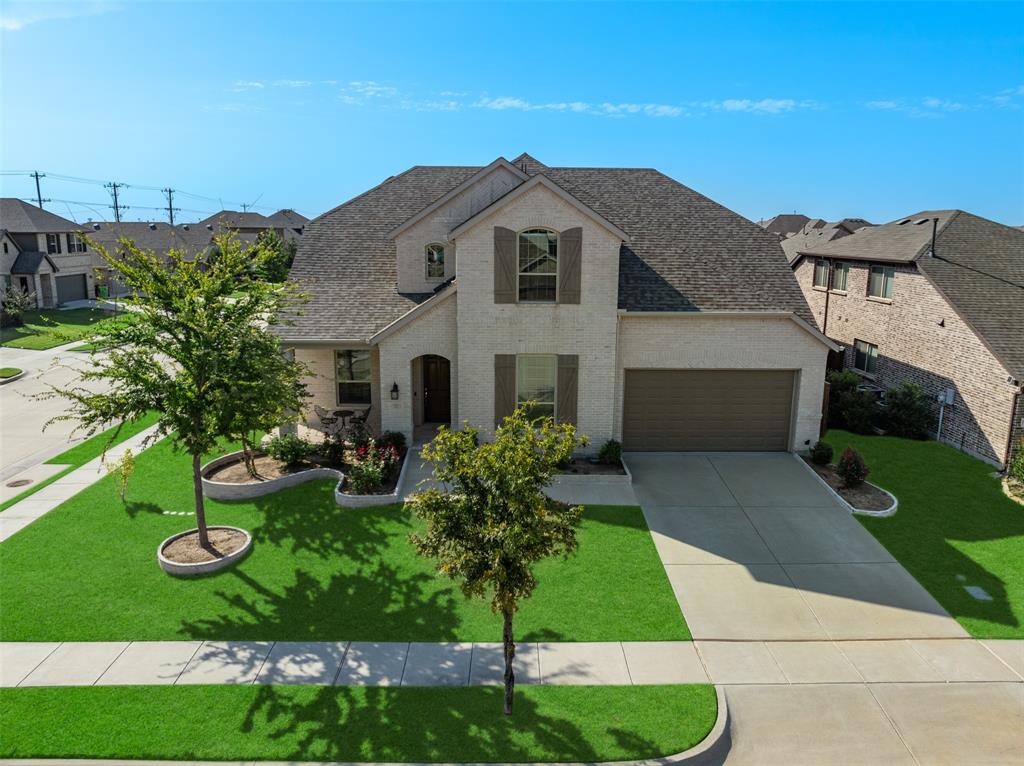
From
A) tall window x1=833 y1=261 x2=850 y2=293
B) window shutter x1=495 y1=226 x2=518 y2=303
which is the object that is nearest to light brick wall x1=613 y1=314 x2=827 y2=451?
window shutter x1=495 y1=226 x2=518 y2=303

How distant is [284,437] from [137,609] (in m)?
6.31

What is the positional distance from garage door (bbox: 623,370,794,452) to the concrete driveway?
35.5 inches

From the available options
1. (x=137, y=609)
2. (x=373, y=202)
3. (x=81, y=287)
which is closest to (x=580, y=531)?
(x=137, y=609)

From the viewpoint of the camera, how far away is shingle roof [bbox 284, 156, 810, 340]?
18.8 meters

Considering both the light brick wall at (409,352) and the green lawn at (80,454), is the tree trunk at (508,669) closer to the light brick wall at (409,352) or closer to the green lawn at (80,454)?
the light brick wall at (409,352)

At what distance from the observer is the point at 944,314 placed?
20.8 metres

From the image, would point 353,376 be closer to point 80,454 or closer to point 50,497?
point 80,454

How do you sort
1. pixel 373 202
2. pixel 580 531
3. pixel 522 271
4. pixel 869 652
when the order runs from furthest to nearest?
1. pixel 373 202
2. pixel 522 271
3. pixel 580 531
4. pixel 869 652

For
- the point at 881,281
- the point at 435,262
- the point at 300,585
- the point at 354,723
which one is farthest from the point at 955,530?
the point at 435,262

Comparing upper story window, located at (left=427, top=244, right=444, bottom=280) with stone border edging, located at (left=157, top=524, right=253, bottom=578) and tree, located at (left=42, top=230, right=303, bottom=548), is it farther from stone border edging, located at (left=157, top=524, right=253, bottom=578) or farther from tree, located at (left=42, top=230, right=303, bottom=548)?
stone border edging, located at (left=157, top=524, right=253, bottom=578)

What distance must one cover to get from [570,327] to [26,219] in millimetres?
48956

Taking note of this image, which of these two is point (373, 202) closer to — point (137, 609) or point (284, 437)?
point (284, 437)

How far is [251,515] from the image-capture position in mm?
15141

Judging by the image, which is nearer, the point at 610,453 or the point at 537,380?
the point at 610,453
